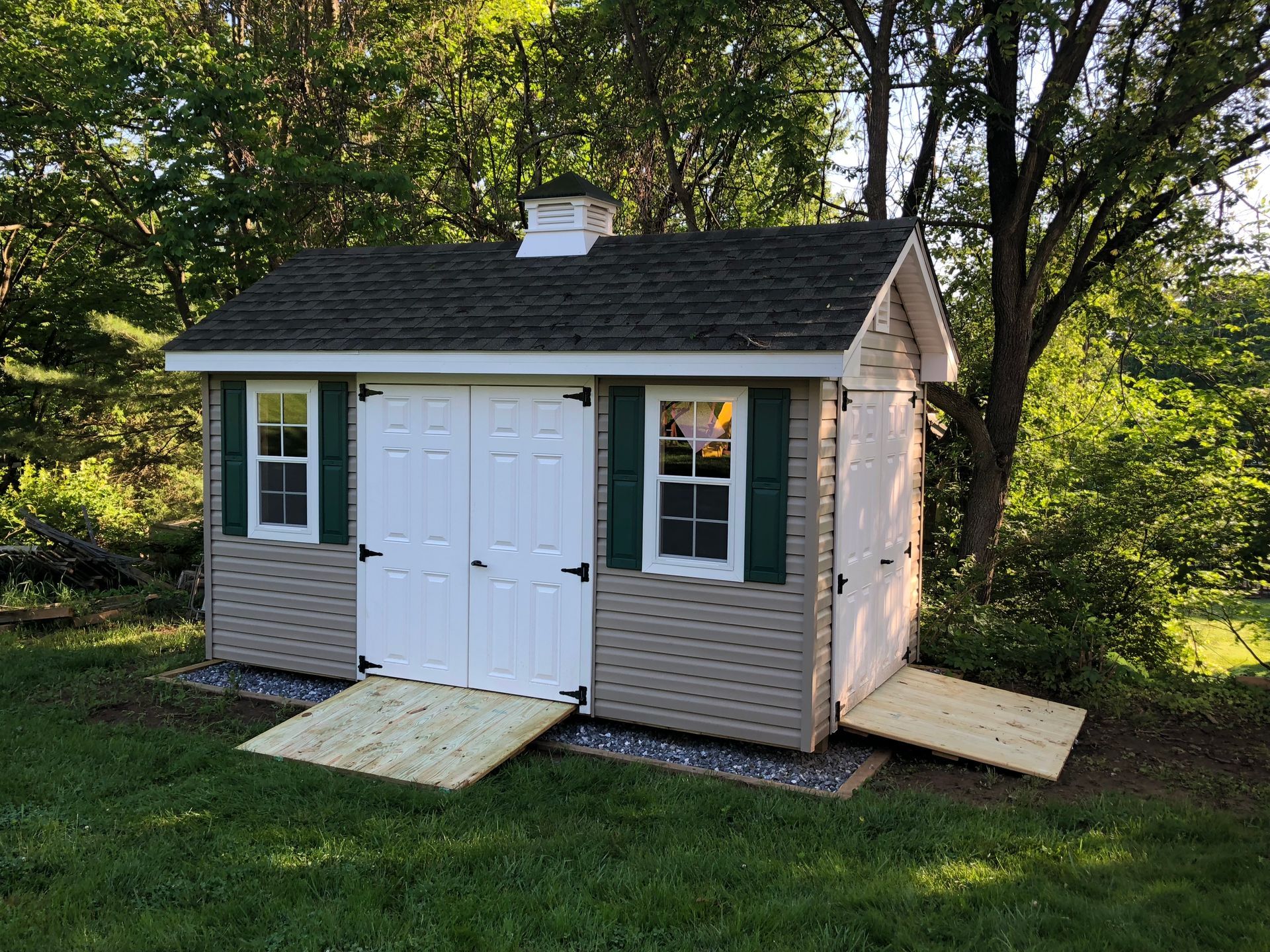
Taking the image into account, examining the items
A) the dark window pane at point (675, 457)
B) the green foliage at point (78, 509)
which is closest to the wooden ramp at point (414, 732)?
the dark window pane at point (675, 457)

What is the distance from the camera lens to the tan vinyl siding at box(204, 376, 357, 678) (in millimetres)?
7844

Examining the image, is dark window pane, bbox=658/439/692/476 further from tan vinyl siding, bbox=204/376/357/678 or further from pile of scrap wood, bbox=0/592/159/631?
pile of scrap wood, bbox=0/592/159/631

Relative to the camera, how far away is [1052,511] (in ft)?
37.2

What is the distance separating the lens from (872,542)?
739 centimetres

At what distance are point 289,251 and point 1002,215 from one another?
9274 mm

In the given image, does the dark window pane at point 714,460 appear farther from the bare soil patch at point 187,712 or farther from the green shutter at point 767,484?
the bare soil patch at point 187,712

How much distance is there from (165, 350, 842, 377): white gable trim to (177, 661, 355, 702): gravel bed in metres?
2.56

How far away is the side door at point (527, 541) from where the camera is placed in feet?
23.0

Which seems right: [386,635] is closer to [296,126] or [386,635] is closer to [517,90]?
[296,126]

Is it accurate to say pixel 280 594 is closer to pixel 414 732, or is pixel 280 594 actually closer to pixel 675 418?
pixel 414 732

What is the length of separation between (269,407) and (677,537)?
147 inches

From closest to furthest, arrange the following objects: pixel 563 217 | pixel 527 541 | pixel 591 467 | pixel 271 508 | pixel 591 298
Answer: pixel 591 467 < pixel 527 541 < pixel 591 298 < pixel 271 508 < pixel 563 217

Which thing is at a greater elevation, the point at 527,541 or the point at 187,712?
the point at 527,541

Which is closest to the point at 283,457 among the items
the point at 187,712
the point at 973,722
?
the point at 187,712
